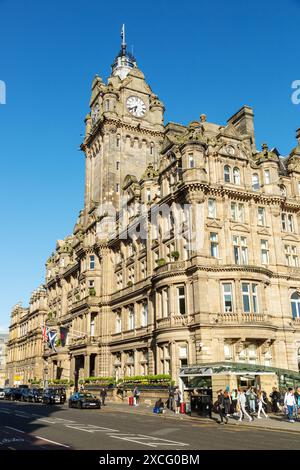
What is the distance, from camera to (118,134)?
69.8 m

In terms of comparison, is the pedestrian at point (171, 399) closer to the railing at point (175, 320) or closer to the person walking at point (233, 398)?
the railing at point (175, 320)

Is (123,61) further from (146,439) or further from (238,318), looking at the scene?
(146,439)

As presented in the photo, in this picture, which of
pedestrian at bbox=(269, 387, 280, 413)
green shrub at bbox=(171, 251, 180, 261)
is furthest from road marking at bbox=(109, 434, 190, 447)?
green shrub at bbox=(171, 251, 180, 261)

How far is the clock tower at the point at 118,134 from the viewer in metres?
67.8

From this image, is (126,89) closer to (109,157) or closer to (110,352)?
(109,157)

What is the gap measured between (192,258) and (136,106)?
4024cm

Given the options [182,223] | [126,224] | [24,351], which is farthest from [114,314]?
[24,351]

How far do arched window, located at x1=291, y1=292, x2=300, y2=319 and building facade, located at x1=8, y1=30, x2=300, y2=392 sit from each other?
0.10m

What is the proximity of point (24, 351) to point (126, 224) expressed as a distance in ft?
220

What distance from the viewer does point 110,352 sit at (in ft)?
188

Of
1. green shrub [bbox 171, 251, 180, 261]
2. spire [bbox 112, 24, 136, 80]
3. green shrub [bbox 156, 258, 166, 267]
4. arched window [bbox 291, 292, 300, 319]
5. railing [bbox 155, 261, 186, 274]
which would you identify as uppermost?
spire [bbox 112, 24, 136, 80]

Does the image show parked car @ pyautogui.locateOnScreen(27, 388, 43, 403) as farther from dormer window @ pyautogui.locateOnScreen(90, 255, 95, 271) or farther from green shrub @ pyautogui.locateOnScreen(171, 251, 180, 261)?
green shrub @ pyautogui.locateOnScreen(171, 251, 180, 261)

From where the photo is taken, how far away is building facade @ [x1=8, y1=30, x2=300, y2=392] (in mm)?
40125

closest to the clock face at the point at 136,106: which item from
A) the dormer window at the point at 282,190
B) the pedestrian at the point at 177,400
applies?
the dormer window at the point at 282,190
